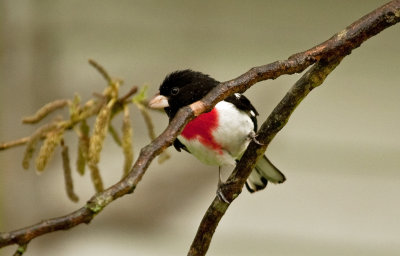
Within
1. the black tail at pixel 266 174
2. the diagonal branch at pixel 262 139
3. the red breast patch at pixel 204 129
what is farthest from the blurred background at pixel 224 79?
the diagonal branch at pixel 262 139

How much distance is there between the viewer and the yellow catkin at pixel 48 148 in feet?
4.10

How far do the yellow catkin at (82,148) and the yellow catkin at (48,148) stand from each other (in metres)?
0.05

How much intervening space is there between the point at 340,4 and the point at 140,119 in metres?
1.00

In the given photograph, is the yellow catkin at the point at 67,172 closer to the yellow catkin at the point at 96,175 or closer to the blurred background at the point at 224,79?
the yellow catkin at the point at 96,175

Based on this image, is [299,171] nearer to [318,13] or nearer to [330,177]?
[330,177]

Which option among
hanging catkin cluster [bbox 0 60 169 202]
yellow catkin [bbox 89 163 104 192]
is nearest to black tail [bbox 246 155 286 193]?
hanging catkin cluster [bbox 0 60 169 202]

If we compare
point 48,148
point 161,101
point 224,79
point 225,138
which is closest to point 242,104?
point 225,138

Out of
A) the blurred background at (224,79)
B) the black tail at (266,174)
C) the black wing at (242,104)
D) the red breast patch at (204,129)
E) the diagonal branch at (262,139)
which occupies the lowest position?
the diagonal branch at (262,139)

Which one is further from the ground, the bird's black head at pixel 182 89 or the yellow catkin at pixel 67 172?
the bird's black head at pixel 182 89

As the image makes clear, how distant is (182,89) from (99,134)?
553 millimetres

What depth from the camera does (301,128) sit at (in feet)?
9.54

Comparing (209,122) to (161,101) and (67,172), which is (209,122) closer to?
(161,101)

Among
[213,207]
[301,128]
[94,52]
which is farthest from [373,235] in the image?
[213,207]

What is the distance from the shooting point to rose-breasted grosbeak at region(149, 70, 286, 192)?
171 centimetres
